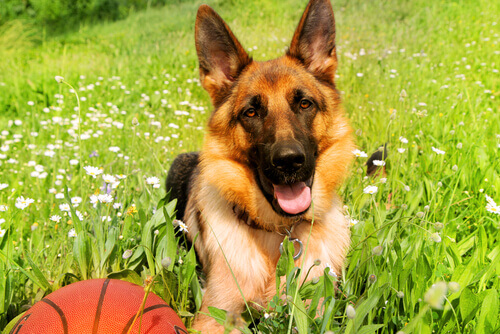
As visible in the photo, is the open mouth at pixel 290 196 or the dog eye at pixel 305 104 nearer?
the open mouth at pixel 290 196

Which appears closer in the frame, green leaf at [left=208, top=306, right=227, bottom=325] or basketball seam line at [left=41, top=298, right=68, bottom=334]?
basketball seam line at [left=41, top=298, right=68, bottom=334]

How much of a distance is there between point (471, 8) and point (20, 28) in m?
14.4

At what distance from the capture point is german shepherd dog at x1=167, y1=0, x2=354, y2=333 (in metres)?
2.40

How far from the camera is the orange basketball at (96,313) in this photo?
1622 millimetres

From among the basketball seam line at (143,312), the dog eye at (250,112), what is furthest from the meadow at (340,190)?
the dog eye at (250,112)

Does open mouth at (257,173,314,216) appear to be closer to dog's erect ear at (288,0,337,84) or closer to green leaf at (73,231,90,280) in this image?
dog's erect ear at (288,0,337,84)

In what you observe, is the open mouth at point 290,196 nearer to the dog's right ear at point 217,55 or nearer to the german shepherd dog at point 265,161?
the german shepherd dog at point 265,161

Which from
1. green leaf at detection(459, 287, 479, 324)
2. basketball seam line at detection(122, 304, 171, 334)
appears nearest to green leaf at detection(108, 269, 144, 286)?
basketball seam line at detection(122, 304, 171, 334)

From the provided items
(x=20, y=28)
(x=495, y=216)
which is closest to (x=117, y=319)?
(x=495, y=216)

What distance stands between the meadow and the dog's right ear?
757 millimetres

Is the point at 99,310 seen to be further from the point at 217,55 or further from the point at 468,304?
the point at 217,55

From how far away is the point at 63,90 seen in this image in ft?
21.6

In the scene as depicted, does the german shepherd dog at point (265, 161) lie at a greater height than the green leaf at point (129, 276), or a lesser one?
greater

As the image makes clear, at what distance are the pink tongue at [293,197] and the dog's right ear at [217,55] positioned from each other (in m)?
0.99
